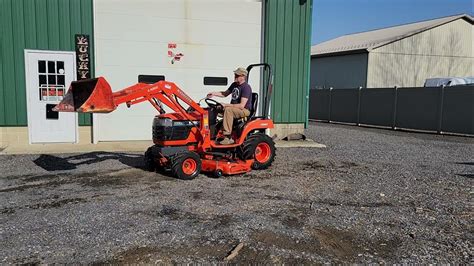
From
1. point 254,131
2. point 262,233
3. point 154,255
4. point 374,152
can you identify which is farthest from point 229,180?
point 374,152

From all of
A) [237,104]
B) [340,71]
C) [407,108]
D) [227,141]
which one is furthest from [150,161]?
[340,71]

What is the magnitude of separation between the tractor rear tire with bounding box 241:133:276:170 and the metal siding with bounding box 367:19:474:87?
20.9 metres

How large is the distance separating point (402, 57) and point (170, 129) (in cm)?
2502

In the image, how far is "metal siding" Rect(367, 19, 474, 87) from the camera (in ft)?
90.4

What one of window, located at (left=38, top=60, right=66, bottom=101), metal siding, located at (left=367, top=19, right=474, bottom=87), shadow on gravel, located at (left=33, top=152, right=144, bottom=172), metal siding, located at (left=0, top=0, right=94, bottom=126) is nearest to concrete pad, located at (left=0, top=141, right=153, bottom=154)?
shadow on gravel, located at (left=33, top=152, right=144, bottom=172)

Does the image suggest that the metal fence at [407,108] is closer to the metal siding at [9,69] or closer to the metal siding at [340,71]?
the metal siding at [340,71]

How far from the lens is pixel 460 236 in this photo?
447cm

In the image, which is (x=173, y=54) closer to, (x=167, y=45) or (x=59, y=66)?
(x=167, y=45)

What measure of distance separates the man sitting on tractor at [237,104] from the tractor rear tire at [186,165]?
2.61ft

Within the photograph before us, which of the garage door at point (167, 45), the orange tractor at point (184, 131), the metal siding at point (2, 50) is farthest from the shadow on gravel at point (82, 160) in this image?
the metal siding at point (2, 50)

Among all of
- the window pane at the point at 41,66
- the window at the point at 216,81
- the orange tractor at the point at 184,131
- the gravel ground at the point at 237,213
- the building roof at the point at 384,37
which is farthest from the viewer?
the building roof at the point at 384,37

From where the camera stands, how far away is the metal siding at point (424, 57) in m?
27.5

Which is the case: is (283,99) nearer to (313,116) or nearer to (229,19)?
(229,19)

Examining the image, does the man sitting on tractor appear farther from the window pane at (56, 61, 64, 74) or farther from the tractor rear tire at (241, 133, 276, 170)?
the window pane at (56, 61, 64, 74)
